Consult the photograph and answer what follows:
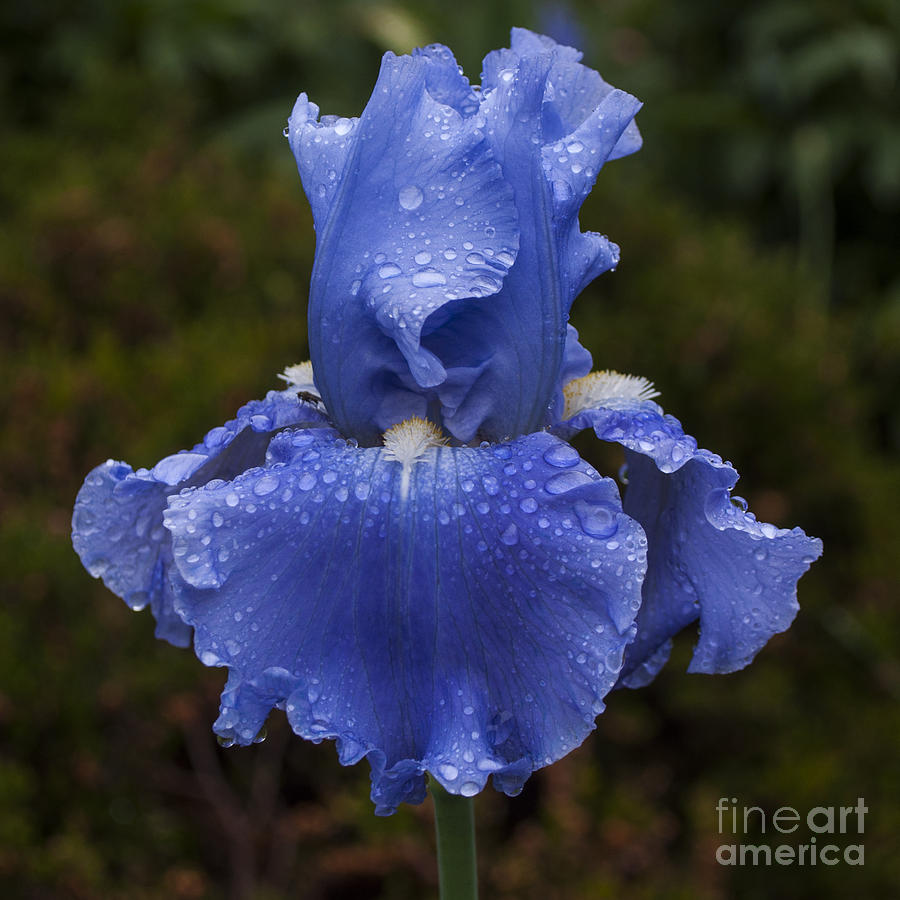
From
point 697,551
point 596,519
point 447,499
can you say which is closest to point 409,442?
point 447,499

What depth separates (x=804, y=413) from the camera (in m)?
3.15

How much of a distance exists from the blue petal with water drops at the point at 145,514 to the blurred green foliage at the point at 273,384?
0.98m

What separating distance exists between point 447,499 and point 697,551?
0.31 meters

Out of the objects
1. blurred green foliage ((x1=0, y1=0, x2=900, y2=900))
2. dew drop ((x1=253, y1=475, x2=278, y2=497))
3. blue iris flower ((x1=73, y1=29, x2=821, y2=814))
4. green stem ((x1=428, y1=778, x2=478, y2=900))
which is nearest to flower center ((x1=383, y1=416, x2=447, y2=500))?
blue iris flower ((x1=73, y1=29, x2=821, y2=814))

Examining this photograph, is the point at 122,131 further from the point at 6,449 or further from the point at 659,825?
the point at 659,825

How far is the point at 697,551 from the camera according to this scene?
1062 millimetres

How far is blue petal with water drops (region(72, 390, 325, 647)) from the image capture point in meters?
1.09

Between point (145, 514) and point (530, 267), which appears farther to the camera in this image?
point (145, 514)

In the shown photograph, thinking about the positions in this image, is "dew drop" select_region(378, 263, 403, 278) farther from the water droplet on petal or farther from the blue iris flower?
the water droplet on petal

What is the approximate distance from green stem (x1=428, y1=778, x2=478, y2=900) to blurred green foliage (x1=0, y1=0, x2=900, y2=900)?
42.7 inches

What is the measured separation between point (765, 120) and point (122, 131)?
11.1 feet

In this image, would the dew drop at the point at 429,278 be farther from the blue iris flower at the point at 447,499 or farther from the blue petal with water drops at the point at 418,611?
the blue petal with water drops at the point at 418,611

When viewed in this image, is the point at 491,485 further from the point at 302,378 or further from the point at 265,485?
the point at 302,378

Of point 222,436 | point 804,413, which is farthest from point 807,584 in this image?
point 222,436
